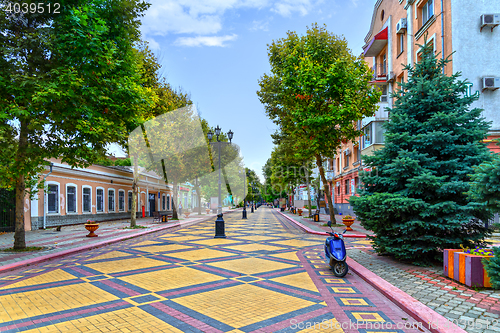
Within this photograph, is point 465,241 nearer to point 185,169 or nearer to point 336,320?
point 336,320

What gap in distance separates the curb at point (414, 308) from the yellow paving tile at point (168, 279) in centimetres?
337

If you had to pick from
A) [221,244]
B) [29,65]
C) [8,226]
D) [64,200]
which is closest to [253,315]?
[221,244]

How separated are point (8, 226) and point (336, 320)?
822 inches

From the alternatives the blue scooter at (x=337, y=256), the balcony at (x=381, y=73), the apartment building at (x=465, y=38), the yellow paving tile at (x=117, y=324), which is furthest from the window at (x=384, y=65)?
the yellow paving tile at (x=117, y=324)

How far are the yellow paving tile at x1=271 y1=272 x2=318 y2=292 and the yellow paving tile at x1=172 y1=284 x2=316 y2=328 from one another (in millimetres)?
758

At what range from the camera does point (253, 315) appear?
4980 millimetres

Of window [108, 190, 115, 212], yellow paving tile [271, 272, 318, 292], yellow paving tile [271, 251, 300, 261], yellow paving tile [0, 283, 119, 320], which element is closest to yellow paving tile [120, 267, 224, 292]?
yellow paving tile [0, 283, 119, 320]

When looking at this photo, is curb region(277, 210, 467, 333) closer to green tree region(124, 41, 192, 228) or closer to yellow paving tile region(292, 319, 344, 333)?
yellow paving tile region(292, 319, 344, 333)

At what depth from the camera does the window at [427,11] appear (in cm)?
2016

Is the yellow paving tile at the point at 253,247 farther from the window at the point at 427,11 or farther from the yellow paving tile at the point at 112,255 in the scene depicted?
the window at the point at 427,11

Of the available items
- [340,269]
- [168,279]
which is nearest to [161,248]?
[168,279]

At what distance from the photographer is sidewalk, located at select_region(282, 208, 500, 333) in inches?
181

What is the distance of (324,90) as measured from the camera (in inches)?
752

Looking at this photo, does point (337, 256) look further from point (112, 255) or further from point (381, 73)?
point (381, 73)
